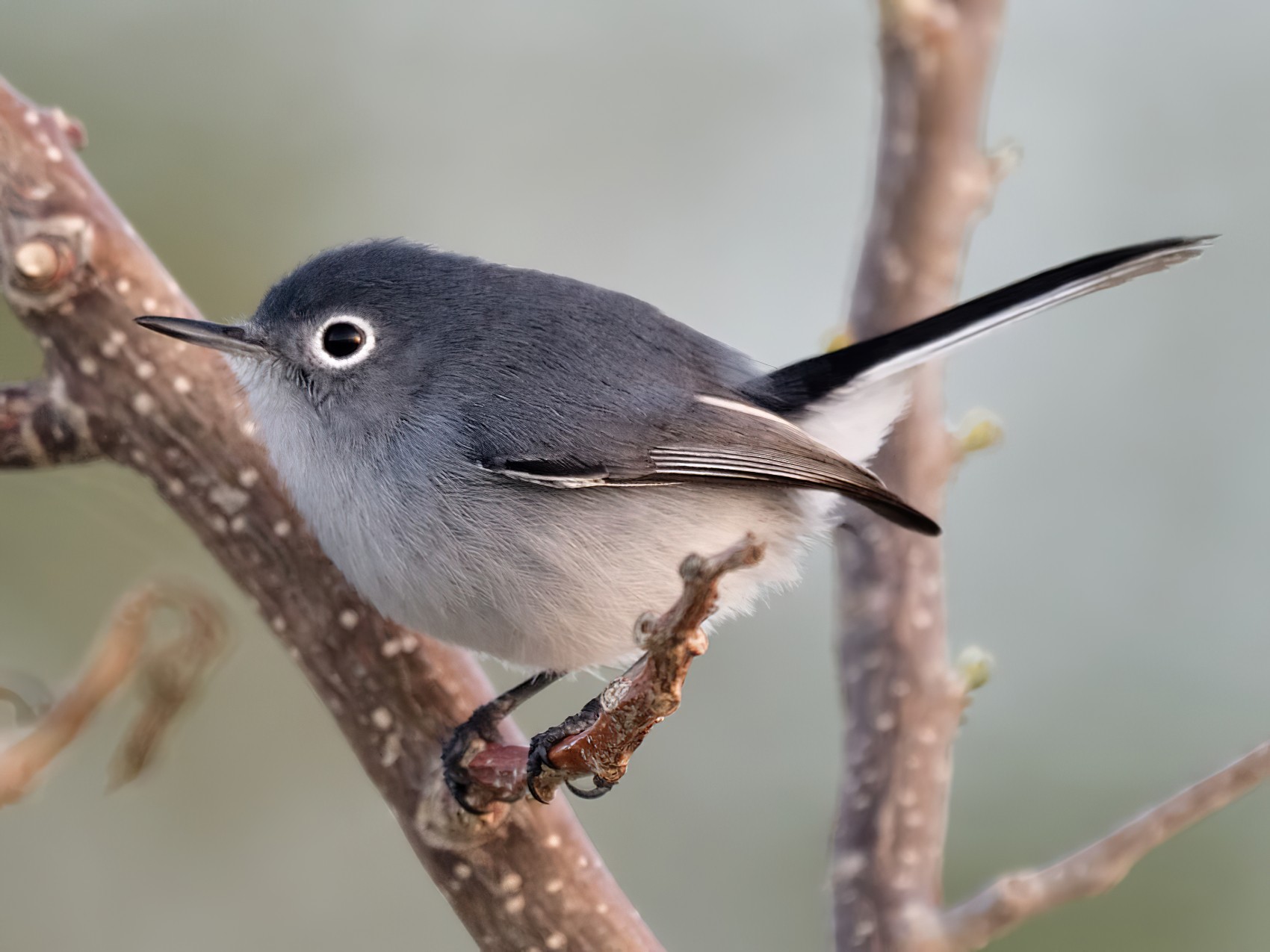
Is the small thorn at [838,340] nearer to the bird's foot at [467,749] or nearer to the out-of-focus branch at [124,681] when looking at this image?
the bird's foot at [467,749]

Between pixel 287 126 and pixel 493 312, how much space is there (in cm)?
113

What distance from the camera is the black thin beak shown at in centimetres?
100

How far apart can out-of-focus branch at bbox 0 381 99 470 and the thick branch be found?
12 millimetres

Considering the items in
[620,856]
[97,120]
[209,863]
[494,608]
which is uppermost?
[97,120]

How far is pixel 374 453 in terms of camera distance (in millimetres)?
1069

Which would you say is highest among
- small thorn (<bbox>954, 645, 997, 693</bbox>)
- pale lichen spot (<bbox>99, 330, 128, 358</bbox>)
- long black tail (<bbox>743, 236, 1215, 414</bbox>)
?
pale lichen spot (<bbox>99, 330, 128, 358</bbox>)

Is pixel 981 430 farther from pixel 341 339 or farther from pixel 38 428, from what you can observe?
pixel 38 428

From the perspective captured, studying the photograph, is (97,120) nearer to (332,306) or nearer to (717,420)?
(332,306)

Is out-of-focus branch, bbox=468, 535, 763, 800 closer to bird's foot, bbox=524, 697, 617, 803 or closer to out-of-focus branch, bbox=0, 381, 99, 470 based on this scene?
bird's foot, bbox=524, 697, 617, 803

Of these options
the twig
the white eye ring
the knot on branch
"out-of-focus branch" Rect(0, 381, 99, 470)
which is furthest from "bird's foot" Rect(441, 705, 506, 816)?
the knot on branch

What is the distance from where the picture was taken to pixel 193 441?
46.4 inches

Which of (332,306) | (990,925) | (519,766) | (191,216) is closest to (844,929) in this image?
(990,925)

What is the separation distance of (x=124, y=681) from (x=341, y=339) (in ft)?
1.17

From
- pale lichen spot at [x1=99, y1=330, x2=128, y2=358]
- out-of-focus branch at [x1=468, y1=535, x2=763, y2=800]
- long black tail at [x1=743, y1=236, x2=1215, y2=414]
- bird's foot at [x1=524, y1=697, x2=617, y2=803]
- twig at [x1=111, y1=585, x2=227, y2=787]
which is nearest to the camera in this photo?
out-of-focus branch at [x1=468, y1=535, x2=763, y2=800]
